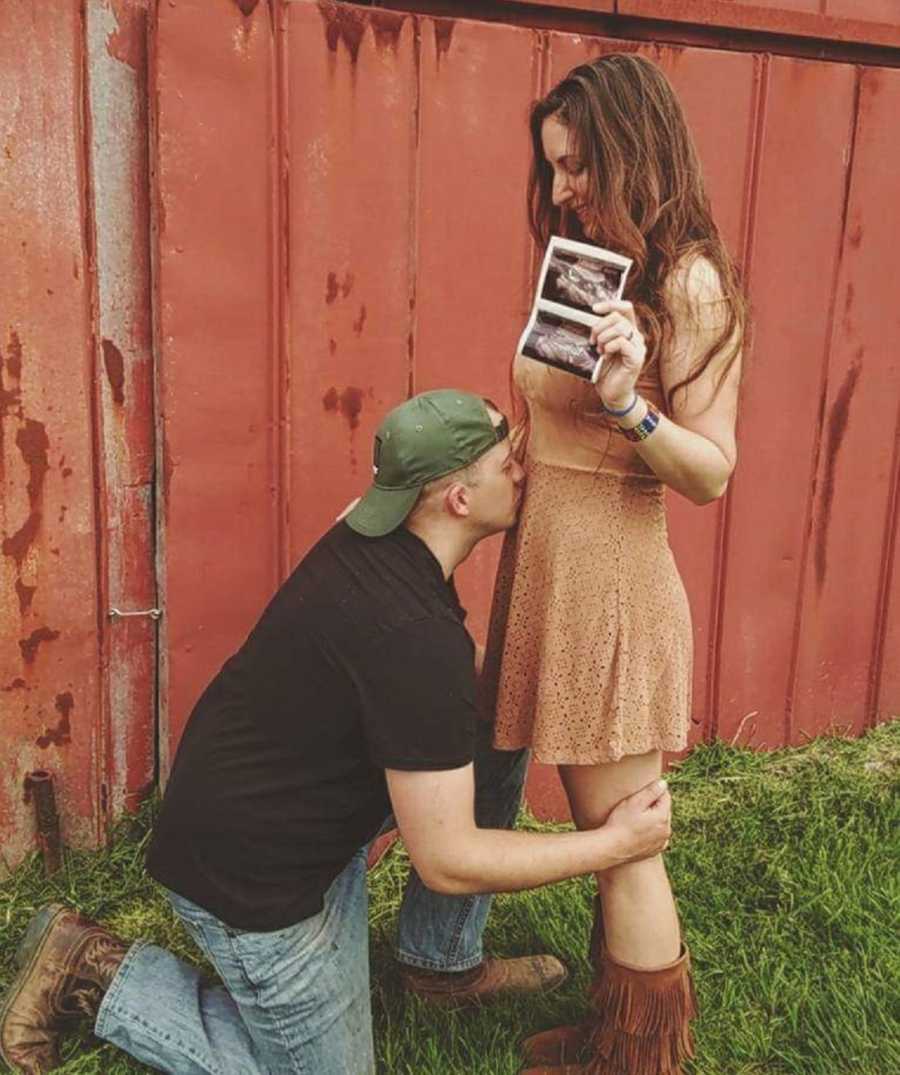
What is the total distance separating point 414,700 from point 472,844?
0.26 metres

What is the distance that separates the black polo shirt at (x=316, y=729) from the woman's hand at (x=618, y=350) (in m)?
0.41

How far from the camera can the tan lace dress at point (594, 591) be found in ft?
6.83

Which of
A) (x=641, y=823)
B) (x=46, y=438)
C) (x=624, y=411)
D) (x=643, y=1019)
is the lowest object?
(x=643, y=1019)

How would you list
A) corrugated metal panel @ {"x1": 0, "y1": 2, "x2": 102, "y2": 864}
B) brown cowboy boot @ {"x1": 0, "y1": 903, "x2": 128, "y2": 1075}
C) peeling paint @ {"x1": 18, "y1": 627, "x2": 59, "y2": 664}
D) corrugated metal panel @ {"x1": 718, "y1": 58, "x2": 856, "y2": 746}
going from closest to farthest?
1. brown cowboy boot @ {"x1": 0, "y1": 903, "x2": 128, "y2": 1075}
2. corrugated metal panel @ {"x1": 0, "y1": 2, "x2": 102, "y2": 864}
3. peeling paint @ {"x1": 18, "y1": 627, "x2": 59, "y2": 664}
4. corrugated metal panel @ {"x1": 718, "y1": 58, "x2": 856, "y2": 746}

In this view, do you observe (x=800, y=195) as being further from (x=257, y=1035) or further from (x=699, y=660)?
(x=257, y=1035)

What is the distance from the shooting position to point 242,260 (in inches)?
105

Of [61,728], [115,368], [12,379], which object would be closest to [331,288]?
[115,368]

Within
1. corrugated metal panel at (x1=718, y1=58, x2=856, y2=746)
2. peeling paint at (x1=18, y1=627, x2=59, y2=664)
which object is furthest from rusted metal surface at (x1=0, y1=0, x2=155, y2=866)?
corrugated metal panel at (x1=718, y1=58, x2=856, y2=746)

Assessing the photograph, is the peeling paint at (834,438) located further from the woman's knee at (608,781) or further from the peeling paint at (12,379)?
the peeling paint at (12,379)

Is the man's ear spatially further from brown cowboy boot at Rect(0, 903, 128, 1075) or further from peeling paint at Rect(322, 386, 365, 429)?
brown cowboy boot at Rect(0, 903, 128, 1075)

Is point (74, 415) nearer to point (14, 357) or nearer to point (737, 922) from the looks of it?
point (14, 357)

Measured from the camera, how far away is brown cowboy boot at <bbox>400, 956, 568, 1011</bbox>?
256cm

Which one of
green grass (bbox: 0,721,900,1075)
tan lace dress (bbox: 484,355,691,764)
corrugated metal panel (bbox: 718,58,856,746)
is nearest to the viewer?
tan lace dress (bbox: 484,355,691,764)

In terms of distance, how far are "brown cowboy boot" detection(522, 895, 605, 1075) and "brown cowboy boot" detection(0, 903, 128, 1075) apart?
0.82 m
